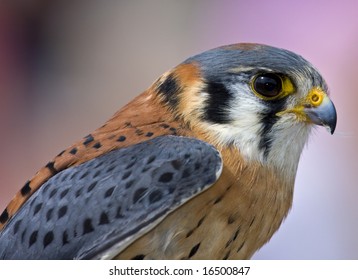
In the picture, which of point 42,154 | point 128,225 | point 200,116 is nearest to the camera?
point 128,225

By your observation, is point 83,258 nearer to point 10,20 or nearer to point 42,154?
point 42,154

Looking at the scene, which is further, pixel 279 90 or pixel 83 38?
pixel 83 38

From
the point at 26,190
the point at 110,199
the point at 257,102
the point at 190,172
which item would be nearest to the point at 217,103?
the point at 257,102

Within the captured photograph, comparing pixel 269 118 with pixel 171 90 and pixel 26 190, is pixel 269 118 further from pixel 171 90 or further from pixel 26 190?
pixel 26 190

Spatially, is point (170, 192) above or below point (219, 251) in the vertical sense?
above

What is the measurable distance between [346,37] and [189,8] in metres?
0.53

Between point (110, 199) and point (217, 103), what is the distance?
359 mm

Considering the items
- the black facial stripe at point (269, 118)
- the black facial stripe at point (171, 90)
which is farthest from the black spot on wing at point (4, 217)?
the black facial stripe at point (269, 118)

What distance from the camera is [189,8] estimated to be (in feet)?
10.6

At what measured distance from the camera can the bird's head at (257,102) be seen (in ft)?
7.63

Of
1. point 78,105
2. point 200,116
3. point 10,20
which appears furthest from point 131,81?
point 200,116

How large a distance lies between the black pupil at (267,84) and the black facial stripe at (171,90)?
229 millimetres

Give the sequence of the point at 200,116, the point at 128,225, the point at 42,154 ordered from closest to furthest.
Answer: the point at 128,225 → the point at 200,116 → the point at 42,154

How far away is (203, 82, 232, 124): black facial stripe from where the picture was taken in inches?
92.7
